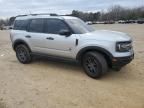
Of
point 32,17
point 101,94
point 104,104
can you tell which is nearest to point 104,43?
point 101,94

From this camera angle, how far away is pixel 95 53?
277 inches

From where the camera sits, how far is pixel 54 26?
8.13 metres

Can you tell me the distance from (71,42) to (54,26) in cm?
105

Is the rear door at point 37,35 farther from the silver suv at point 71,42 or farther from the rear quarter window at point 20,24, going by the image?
the rear quarter window at point 20,24

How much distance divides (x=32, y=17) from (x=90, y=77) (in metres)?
3.45

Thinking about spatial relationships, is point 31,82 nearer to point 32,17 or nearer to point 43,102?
point 43,102

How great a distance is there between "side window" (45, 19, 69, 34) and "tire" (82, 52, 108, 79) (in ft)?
4.17

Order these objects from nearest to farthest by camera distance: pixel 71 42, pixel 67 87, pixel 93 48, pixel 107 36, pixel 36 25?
pixel 67 87 → pixel 107 36 → pixel 93 48 → pixel 71 42 → pixel 36 25

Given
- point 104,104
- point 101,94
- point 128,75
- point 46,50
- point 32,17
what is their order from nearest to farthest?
point 104,104
point 101,94
point 128,75
point 46,50
point 32,17

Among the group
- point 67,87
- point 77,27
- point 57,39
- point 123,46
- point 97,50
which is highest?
point 77,27

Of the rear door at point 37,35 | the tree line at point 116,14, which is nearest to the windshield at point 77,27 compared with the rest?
the rear door at point 37,35

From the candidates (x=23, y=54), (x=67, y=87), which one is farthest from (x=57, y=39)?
(x=23, y=54)

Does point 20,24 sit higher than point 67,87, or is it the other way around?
point 20,24

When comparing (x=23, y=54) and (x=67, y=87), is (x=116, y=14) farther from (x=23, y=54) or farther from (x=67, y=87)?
(x=67, y=87)
